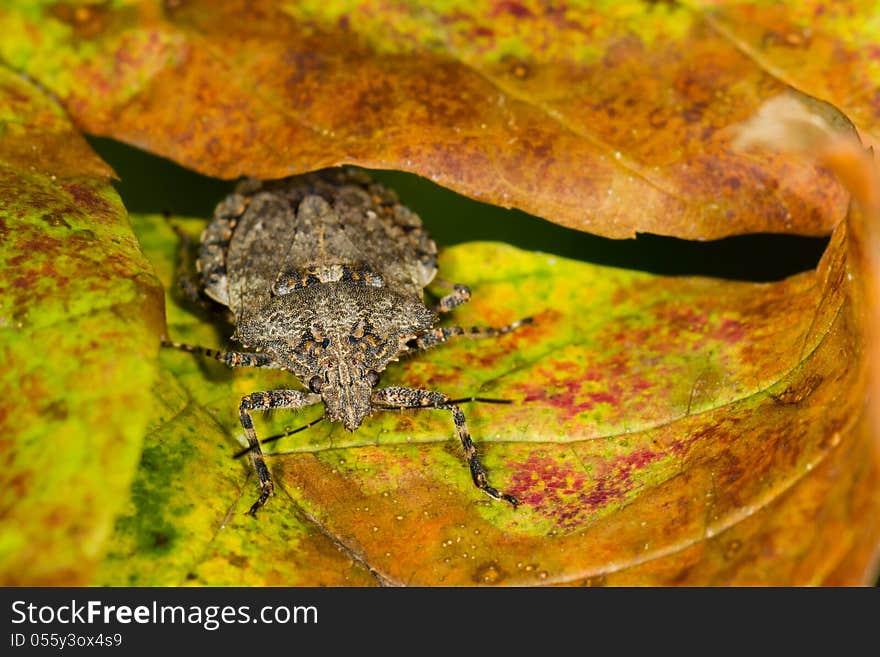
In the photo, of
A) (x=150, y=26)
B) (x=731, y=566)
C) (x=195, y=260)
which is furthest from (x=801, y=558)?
(x=150, y=26)

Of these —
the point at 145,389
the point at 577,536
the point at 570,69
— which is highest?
the point at 570,69

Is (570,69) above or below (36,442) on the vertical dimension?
above

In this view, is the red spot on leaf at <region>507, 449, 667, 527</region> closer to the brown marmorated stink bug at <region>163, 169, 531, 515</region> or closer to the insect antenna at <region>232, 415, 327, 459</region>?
the brown marmorated stink bug at <region>163, 169, 531, 515</region>

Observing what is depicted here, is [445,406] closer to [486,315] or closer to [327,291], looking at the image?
[486,315]

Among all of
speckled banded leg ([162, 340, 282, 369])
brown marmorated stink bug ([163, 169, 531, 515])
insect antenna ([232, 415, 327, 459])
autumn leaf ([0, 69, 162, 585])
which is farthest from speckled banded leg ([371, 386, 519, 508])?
autumn leaf ([0, 69, 162, 585])

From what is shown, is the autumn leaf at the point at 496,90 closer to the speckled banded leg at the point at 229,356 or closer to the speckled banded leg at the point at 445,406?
the speckled banded leg at the point at 229,356

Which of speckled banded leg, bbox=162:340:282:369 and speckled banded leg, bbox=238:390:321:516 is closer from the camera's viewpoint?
speckled banded leg, bbox=238:390:321:516

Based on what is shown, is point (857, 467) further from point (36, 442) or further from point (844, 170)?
point (36, 442)
